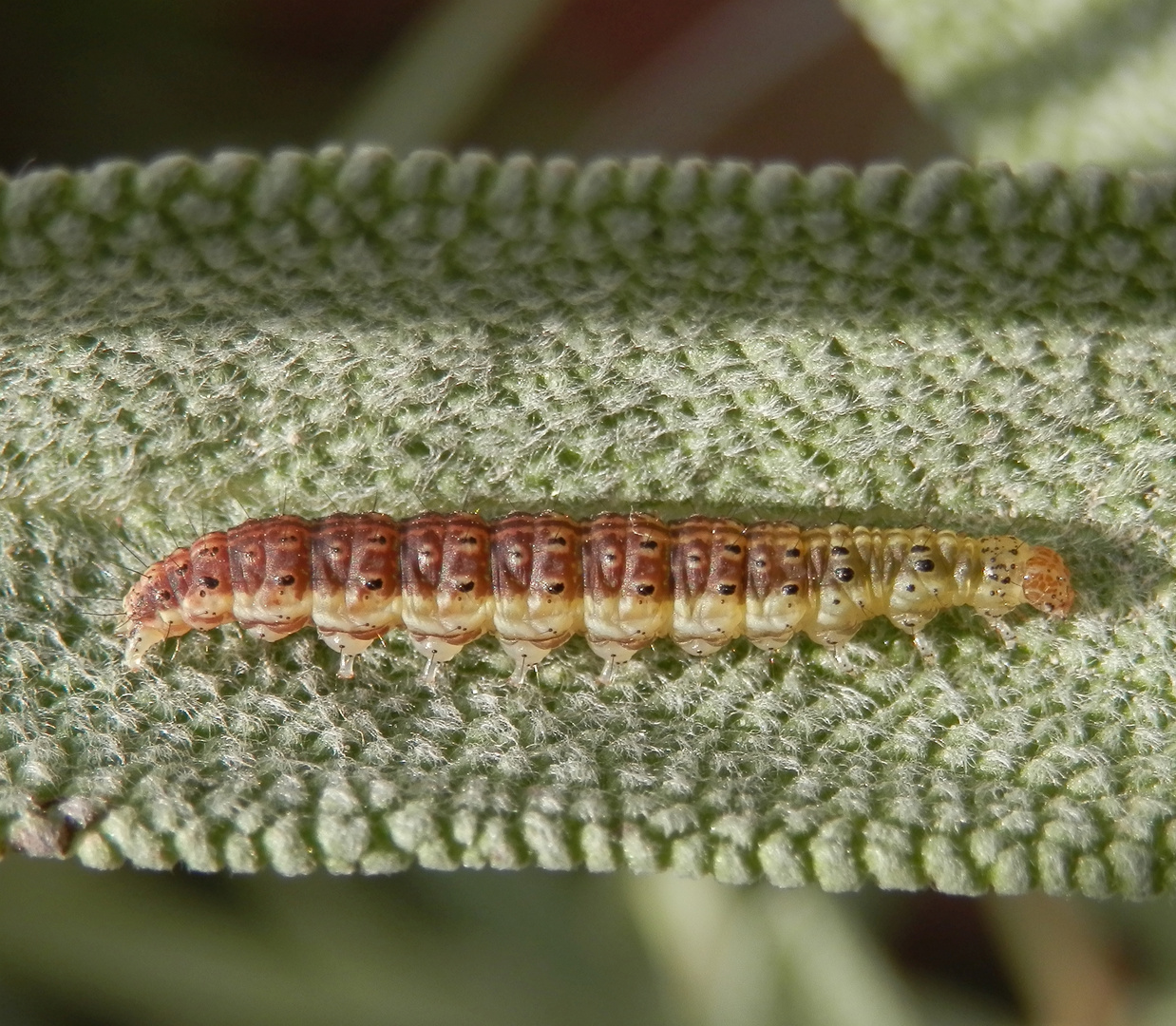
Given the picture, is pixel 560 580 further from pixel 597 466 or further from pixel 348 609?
pixel 348 609

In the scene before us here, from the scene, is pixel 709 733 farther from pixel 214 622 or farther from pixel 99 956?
pixel 99 956

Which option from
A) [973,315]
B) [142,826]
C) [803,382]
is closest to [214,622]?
[142,826]

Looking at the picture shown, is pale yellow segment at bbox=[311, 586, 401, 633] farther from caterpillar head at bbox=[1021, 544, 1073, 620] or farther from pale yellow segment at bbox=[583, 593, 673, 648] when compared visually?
caterpillar head at bbox=[1021, 544, 1073, 620]

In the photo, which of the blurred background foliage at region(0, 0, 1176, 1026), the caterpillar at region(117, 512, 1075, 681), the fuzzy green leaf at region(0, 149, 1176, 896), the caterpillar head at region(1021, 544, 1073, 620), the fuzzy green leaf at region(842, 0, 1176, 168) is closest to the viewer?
the fuzzy green leaf at region(0, 149, 1176, 896)

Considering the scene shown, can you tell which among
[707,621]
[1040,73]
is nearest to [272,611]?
[707,621]

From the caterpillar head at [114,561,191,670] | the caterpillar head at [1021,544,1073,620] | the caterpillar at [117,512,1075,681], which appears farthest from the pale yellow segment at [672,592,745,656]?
the caterpillar head at [114,561,191,670]
